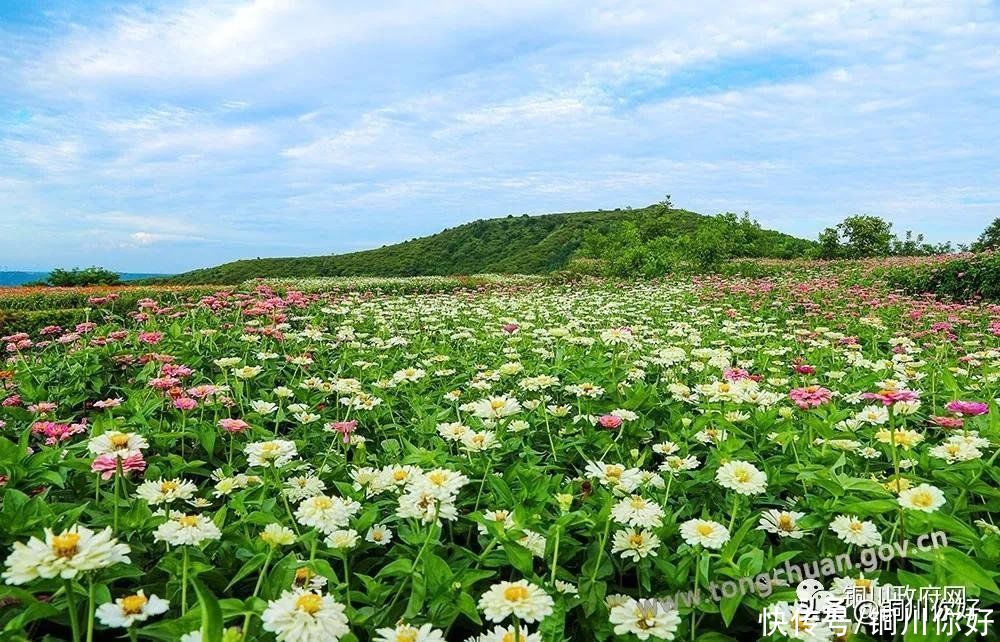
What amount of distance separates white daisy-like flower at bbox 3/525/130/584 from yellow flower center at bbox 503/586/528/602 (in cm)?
67

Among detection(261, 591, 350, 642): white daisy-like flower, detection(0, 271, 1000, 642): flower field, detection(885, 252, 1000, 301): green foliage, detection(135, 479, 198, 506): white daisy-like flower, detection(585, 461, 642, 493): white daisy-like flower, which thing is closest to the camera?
detection(261, 591, 350, 642): white daisy-like flower

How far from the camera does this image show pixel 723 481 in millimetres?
1641

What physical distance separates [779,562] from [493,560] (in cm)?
70

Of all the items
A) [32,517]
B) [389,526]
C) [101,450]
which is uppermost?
[101,450]

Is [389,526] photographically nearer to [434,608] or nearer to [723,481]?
[434,608]

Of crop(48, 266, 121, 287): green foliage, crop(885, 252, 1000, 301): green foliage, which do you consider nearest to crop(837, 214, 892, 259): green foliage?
crop(885, 252, 1000, 301): green foliage

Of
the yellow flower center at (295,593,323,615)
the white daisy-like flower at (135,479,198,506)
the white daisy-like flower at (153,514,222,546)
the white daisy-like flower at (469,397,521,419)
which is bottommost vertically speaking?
the yellow flower center at (295,593,323,615)

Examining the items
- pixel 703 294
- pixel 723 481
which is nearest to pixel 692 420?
pixel 723 481

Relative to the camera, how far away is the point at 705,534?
4.78ft

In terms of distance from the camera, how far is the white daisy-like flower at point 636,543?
1540mm

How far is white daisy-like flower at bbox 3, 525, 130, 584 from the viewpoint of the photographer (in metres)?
0.99

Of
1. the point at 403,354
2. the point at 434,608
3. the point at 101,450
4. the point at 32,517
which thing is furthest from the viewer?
the point at 403,354

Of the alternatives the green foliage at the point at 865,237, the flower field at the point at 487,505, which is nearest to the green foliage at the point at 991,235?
the green foliage at the point at 865,237

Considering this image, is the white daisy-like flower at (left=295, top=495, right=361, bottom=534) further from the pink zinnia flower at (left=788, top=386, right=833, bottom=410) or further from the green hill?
the green hill
